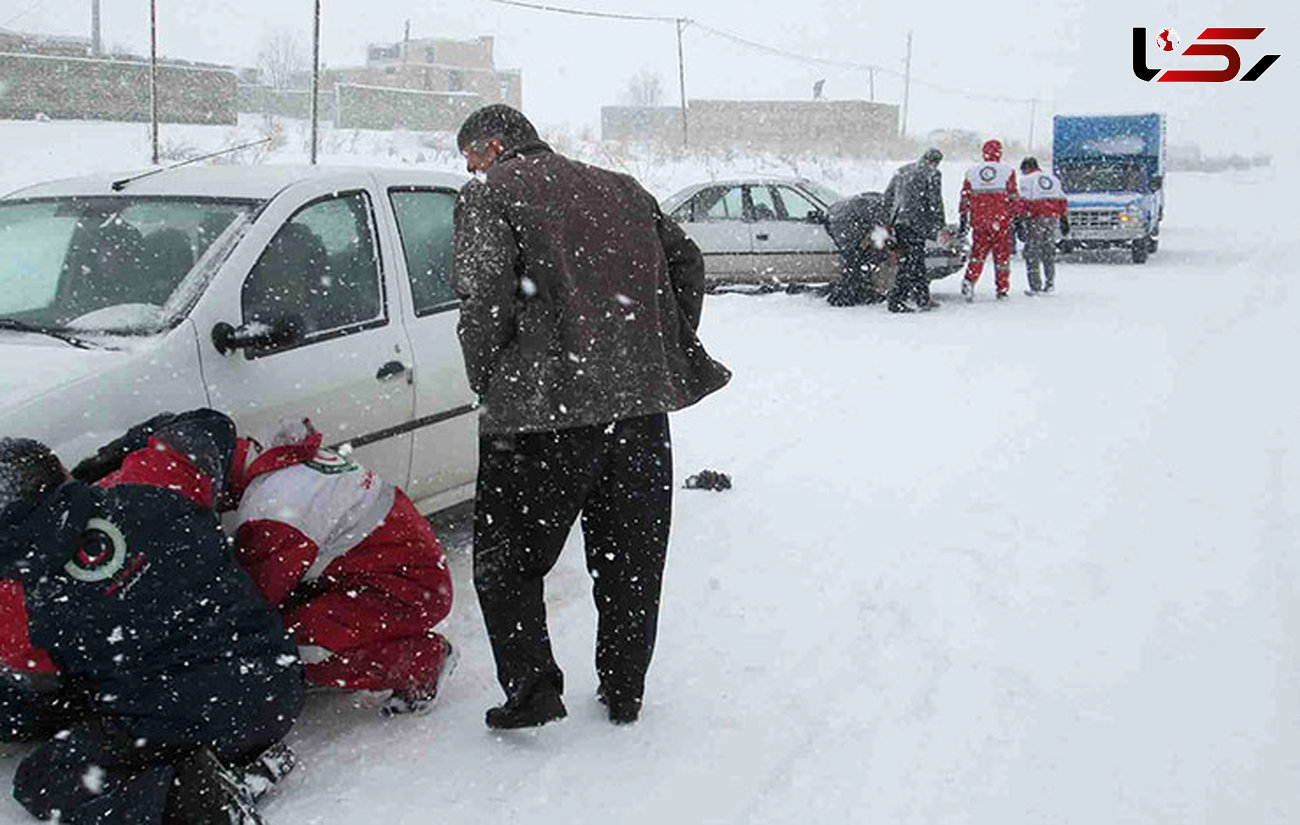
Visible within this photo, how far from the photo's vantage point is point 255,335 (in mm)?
4168

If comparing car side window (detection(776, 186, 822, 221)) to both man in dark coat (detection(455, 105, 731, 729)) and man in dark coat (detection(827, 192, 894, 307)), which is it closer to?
man in dark coat (detection(827, 192, 894, 307))

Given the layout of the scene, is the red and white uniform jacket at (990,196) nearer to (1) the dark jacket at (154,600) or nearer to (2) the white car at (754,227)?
(2) the white car at (754,227)

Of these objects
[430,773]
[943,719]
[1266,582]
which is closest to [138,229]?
[430,773]

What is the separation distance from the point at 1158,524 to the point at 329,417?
3866mm

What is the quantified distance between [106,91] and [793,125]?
36.1 meters

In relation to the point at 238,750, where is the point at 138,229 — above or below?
above

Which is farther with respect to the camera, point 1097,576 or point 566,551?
point 566,551

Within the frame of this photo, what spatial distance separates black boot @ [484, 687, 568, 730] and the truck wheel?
756 inches

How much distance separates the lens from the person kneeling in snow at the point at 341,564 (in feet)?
11.8

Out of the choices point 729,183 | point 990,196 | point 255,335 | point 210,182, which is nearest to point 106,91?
point 729,183

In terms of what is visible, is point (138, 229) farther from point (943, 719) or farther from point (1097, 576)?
point (1097, 576)

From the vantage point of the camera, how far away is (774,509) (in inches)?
256

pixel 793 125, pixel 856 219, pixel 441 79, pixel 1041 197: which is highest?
pixel 441 79

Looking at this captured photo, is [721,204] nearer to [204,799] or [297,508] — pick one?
[297,508]
